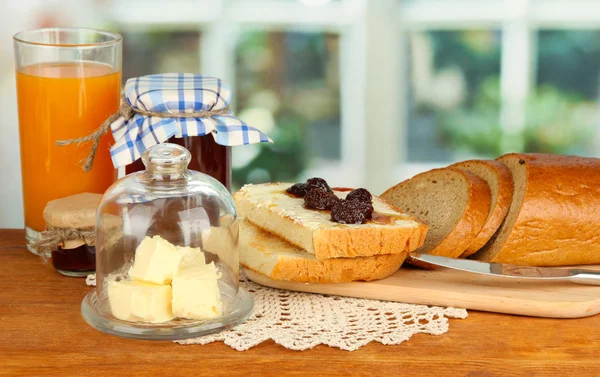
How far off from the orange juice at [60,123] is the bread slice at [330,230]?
40cm

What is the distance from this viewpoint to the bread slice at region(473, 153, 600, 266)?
1.57 m

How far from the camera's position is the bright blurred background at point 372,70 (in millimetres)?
3320

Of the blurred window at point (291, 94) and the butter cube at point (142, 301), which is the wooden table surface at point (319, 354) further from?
the blurred window at point (291, 94)

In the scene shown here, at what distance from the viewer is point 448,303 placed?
4.67 ft

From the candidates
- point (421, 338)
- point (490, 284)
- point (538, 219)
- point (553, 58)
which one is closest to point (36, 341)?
point (421, 338)

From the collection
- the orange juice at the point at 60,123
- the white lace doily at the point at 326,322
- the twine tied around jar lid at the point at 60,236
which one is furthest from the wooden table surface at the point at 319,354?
the orange juice at the point at 60,123

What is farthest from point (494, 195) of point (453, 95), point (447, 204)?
point (453, 95)

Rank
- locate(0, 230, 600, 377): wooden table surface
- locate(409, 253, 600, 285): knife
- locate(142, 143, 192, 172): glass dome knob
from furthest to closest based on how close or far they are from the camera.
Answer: locate(409, 253, 600, 285): knife, locate(142, 143, 192, 172): glass dome knob, locate(0, 230, 600, 377): wooden table surface

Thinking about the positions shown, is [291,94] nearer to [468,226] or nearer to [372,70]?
[372,70]

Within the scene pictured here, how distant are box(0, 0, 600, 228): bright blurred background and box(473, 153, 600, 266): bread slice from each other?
180cm

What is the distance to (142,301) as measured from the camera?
1242mm

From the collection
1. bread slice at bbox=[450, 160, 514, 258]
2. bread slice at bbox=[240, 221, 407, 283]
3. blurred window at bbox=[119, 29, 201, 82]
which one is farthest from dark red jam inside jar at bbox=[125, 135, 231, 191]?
blurred window at bbox=[119, 29, 201, 82]

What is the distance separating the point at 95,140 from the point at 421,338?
2.56ft

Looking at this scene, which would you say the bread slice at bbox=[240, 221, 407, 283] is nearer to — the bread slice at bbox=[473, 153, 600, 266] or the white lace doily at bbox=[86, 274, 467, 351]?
the white lace doily at bbox=[86, 274, 467, 351]
